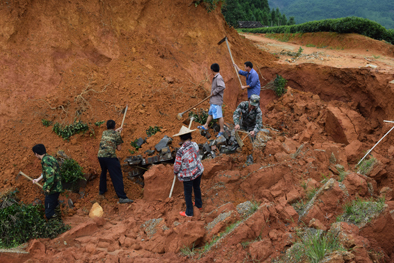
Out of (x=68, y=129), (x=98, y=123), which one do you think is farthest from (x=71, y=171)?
(x=98, y=123)

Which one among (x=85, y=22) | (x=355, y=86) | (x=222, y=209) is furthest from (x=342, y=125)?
(x=85, y=22)

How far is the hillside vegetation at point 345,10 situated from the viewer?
57.5 m

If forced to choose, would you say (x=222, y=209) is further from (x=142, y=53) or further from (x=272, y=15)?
(x=272, y=15)

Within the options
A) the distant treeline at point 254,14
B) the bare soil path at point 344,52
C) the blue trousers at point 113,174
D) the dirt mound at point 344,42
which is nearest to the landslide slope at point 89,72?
the blue trousers at point 113,174

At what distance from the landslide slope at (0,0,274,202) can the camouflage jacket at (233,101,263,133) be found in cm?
171

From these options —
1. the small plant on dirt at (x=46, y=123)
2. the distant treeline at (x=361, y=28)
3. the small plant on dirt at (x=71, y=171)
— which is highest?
the distant treeline at (x=361, y=28)

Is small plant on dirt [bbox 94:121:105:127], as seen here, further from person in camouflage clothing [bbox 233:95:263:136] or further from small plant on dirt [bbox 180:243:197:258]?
small plant on dirt [bbox 180:243:197:258]

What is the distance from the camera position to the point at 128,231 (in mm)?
4234

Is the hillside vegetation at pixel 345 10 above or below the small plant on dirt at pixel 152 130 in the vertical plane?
above

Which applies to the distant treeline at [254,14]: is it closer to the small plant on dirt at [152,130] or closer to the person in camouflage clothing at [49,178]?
the small plant on dirt at [152,130]

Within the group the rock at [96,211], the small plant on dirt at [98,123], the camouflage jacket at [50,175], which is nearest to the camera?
the camouflage jacket at [50,175]

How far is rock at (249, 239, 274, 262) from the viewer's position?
310 cm

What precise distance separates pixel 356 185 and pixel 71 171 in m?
5.26

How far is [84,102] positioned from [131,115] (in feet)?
3.88
